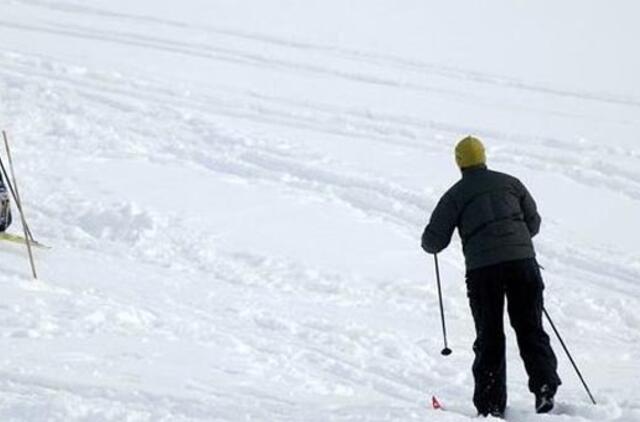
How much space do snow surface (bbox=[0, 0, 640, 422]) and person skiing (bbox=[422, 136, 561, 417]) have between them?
11.6 inches

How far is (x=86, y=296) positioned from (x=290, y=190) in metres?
5.09

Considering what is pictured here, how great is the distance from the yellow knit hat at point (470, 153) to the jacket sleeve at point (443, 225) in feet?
0.84

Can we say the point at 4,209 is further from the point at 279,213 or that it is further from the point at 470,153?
the point at 470,153

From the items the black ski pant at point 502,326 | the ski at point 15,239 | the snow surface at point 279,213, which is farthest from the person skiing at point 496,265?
the ski at point 15,239

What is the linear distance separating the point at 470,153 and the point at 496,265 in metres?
0.74

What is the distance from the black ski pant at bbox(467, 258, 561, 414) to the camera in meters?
6.83

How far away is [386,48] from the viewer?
2581 cm

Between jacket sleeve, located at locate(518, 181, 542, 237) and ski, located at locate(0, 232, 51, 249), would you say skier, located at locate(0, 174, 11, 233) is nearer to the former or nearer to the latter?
ski, located at locate(0, 232, 51, 249)

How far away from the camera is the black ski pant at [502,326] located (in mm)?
6832

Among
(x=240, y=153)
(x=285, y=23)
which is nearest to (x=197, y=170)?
(x=240, y=153)

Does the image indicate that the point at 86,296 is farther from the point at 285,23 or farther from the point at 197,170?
the point at 285,23

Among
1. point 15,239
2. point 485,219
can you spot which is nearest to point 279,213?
point 15,239

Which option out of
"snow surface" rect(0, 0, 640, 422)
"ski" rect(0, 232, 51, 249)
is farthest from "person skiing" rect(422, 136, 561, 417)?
"ski" rect(0, 232, 51, 249)

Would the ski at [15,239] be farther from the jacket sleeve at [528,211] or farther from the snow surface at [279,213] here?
the jacket sleeve at [528,211]
